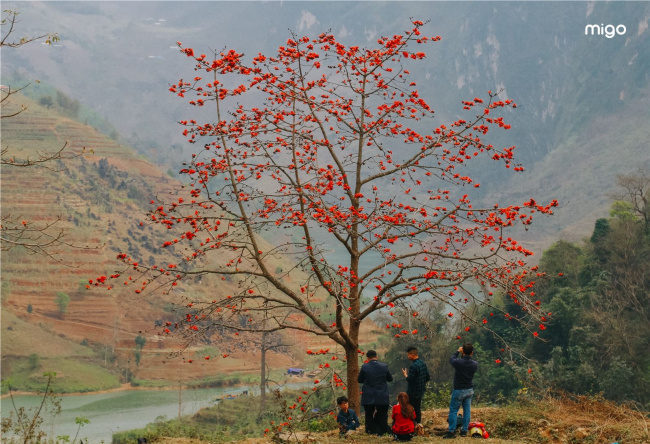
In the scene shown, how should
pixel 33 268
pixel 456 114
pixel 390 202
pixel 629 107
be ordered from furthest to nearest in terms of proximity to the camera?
pixel 456 114 < pixel 629 107 < pixel 33 268 < pixel 390 202

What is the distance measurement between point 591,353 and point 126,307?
5240 centimetres

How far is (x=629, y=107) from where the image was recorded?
375ft

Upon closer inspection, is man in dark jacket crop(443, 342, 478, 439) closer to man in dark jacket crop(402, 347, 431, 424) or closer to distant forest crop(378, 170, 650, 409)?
man in dark jacket crop(402, 347, 431, 424)

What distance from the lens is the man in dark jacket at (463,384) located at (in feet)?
28.8

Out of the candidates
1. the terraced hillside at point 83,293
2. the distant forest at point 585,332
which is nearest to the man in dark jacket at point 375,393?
the distant forest at point 585,332

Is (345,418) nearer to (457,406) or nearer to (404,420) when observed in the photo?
(404,420)

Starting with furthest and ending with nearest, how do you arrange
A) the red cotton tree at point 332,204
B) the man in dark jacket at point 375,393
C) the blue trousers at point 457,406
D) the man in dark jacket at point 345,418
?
1. the man in dark jacket at point 345,418
2. the red cotton tree at point 332,204
3. the man in dark jacket at point 375,393
4. the blue trousers at point 457,406

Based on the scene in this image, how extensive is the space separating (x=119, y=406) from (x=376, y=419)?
4942 cm

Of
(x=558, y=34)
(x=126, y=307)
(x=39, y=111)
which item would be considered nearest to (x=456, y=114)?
(x=558, y=34)

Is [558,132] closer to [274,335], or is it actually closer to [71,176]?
[274,335]

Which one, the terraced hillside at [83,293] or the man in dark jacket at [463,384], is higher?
the terraced hillside at [83,293]

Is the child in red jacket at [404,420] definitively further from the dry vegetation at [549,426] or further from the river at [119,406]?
the river at [119,406]

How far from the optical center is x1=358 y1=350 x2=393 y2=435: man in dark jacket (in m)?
9.04

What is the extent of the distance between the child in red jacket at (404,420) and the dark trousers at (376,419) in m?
0.55
